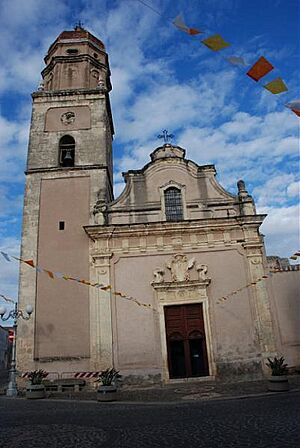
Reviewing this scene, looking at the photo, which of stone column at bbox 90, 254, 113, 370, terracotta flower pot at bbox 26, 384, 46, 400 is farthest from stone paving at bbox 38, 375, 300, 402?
stone column at bbox 90, 254, 113, 370

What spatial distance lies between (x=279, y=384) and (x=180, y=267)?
638 cm

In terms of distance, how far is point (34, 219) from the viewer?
17.3 metres

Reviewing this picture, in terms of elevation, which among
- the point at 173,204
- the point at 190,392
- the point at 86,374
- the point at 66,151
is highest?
the point at 66,151

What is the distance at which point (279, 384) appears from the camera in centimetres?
1073

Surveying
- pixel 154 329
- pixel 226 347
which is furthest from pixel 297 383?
pixel 154 329

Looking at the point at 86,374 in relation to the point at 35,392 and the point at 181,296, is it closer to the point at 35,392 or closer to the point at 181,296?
the point at 35,392

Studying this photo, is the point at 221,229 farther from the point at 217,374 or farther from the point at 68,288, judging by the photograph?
the point at 68,288

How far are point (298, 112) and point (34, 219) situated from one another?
1366 cm

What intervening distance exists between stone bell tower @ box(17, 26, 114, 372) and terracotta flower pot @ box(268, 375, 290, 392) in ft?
24.1

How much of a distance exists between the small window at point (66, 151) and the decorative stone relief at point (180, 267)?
295 inches

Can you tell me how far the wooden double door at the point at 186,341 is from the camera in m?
14.8

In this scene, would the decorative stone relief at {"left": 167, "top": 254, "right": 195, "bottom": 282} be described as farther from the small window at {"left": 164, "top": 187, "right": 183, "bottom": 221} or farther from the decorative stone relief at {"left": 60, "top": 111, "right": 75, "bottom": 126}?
the decorative stone relief at {"left": 60, "top": 111, "right": 75, "bottom": 126}

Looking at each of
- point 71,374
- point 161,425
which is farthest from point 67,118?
point 161,425

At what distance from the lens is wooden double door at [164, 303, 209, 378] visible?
14.8m
